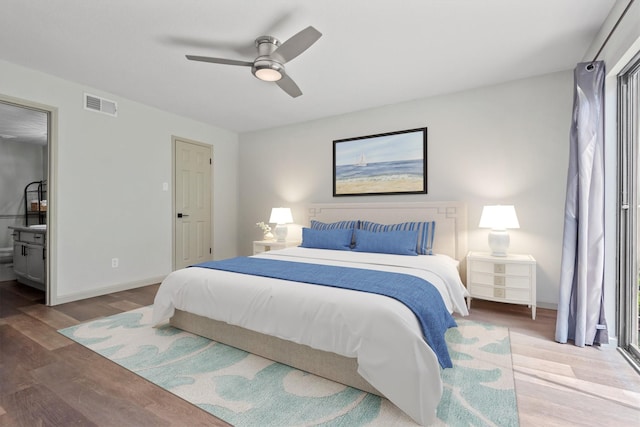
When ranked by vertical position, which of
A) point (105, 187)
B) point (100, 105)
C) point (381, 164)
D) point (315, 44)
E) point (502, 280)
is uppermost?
point (315, 44)

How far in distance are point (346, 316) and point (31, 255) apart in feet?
15.1

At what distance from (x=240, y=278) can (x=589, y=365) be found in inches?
99.2

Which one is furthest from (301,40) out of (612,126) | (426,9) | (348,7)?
(612,126)

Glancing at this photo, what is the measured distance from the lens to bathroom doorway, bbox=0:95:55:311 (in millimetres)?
3736

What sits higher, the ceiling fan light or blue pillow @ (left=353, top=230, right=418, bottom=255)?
the ceiling fan light

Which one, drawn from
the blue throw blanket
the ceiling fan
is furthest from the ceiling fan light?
the blue throw blanket

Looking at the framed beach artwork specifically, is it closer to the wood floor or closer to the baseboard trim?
the wood floor

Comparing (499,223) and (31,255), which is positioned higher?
(499,223)

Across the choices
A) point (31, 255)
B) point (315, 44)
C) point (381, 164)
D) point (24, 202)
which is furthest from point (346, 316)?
point (24, 202)

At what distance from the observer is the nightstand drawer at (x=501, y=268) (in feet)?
9.57

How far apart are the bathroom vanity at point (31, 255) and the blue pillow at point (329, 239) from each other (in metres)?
3.18

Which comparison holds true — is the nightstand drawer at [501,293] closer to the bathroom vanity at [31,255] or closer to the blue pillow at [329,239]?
the blue pillow at [329,239]

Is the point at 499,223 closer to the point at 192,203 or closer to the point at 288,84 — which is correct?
the point at 288,84

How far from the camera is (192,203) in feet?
15.8
